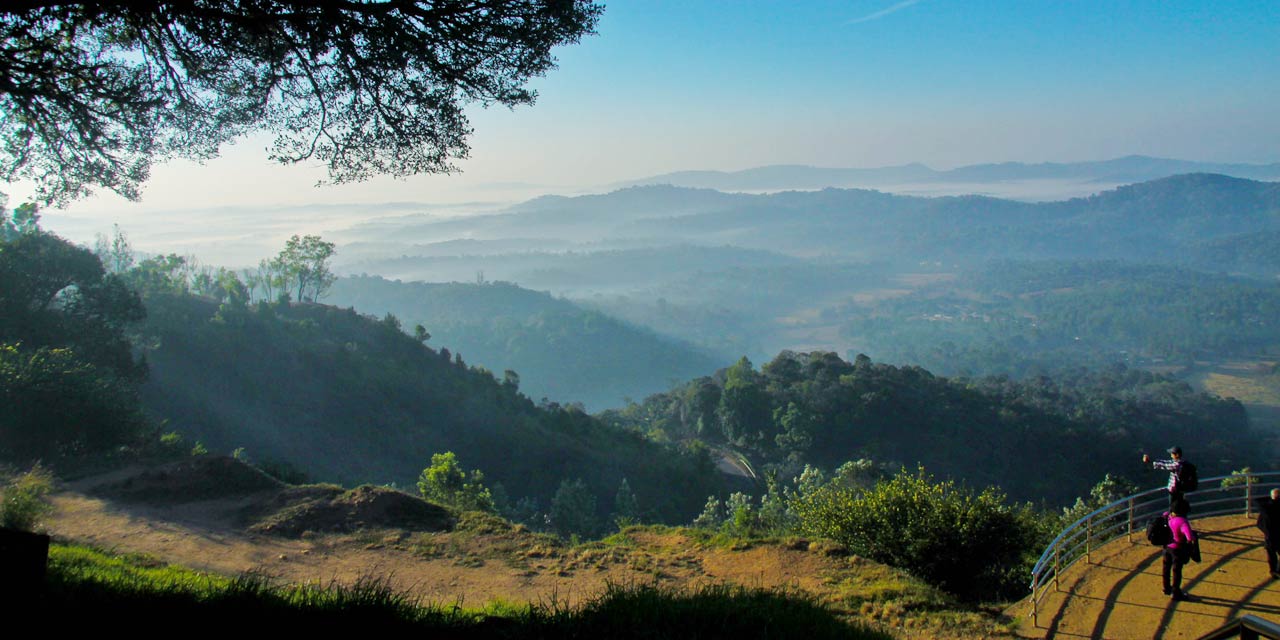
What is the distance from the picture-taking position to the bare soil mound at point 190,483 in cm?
1230

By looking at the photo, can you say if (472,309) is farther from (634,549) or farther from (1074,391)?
(634,549)

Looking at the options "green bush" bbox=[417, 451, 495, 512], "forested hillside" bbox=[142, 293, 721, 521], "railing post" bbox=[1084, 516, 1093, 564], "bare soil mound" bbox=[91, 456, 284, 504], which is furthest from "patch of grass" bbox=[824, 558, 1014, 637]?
"forested hillside" bbox=[142, 293, 721, 521]

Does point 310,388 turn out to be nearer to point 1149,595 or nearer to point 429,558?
point 429,558

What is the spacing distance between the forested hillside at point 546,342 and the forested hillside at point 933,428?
206ft

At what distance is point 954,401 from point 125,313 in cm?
5953

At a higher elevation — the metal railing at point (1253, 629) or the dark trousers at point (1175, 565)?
the metal railing at point (1253, 629)

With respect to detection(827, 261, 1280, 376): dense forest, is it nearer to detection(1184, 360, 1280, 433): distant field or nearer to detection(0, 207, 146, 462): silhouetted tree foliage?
detection(1184, 360, 1280, 433): distant field

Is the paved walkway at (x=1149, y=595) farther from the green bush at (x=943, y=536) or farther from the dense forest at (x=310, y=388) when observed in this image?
the dense forest at (x=310, y=388)

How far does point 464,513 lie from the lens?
12086 millimetres

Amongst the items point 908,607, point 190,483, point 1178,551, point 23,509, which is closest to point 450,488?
point 190,483

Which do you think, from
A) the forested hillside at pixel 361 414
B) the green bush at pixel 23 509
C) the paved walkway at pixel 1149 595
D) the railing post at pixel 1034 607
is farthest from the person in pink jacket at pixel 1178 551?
the forested hillside at pixel 361 414

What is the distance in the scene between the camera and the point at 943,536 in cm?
886

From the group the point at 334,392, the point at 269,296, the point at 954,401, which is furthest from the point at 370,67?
the point at 954,401

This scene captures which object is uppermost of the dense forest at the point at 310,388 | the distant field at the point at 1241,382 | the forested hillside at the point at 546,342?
the dense forest at the point at 310,388
